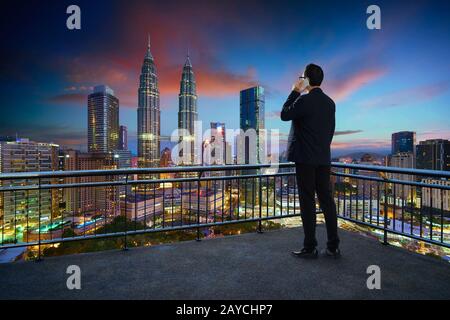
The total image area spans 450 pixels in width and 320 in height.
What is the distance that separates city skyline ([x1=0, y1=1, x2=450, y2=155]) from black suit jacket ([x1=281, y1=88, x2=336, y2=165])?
0.68 feet

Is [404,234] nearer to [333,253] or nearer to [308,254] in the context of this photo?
[333,253]

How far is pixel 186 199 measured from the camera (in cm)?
438

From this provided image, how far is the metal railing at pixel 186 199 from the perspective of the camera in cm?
337

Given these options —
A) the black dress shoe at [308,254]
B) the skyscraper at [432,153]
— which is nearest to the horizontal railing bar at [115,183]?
the black dress shoe at [308,254]

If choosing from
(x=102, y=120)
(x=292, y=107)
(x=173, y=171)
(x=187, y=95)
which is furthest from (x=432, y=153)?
(x=187, y=95)

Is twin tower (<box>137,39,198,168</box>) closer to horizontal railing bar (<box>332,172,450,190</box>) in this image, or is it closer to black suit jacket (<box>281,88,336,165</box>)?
horizontal railing bar (<box>332,172,450,190</box>)

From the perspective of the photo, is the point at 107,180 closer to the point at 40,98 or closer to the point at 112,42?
the point at 112,42

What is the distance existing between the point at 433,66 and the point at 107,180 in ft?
51.2

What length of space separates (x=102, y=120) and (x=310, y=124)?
37.0 m

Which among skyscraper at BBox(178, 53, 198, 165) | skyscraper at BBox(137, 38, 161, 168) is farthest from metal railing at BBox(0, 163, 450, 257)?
skyscraper at BBox(178, 53, 198, 165)

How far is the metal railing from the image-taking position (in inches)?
133

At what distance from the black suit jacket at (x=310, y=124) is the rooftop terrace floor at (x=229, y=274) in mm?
1274

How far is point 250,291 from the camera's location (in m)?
2.39

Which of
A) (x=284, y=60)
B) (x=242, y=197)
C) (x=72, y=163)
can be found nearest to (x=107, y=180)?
(x=242, y=197)
